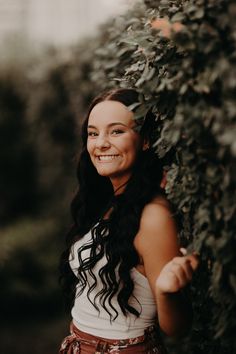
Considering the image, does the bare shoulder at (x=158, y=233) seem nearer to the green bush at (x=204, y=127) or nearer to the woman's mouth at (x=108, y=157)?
the green bush at (x=204, y=127)

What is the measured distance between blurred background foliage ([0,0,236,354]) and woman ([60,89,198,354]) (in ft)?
0.43

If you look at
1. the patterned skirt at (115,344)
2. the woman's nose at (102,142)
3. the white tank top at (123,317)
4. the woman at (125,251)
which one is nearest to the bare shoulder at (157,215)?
the woman at (125,251)

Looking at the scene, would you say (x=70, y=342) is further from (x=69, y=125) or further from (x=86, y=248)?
(x=69, y=125)

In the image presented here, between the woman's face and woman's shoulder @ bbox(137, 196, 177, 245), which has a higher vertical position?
the woman's face

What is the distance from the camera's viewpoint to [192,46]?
206 cm

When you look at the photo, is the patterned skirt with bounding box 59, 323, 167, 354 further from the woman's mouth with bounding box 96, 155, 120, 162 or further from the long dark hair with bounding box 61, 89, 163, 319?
the woman's mouth with bounding box 96, 155, 120, 162

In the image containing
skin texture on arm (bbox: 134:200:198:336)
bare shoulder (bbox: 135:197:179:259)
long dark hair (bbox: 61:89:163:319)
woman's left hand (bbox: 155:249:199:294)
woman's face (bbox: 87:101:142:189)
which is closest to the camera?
woman's left hand (bbox: 155:249:199:294)

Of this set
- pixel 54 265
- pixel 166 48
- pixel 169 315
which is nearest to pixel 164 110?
pixel 166 48

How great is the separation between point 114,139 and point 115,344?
38.1 inches

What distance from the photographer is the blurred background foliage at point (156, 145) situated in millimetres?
2018

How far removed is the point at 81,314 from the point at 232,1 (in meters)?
1.67

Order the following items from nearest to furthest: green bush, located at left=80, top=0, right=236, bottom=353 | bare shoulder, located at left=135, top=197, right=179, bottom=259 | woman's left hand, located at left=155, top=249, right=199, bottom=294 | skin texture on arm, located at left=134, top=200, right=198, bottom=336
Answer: green bush, located at left=80, top=0, right=236, bottom=353, woman's left hand, located at left=155, top=249, right=199, bottom=294, skin texture on arm, located at left=134, top=200, right=198, bottom=336, bare shoulder, located at left=135, top=197, right=179, bottom=259

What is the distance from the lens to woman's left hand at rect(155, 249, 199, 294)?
229 cm

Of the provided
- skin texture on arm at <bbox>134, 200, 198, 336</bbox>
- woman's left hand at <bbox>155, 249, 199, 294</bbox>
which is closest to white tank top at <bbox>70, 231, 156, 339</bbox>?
skin texture on arm at <bbox>134, 200, 198, 336</bbox>
